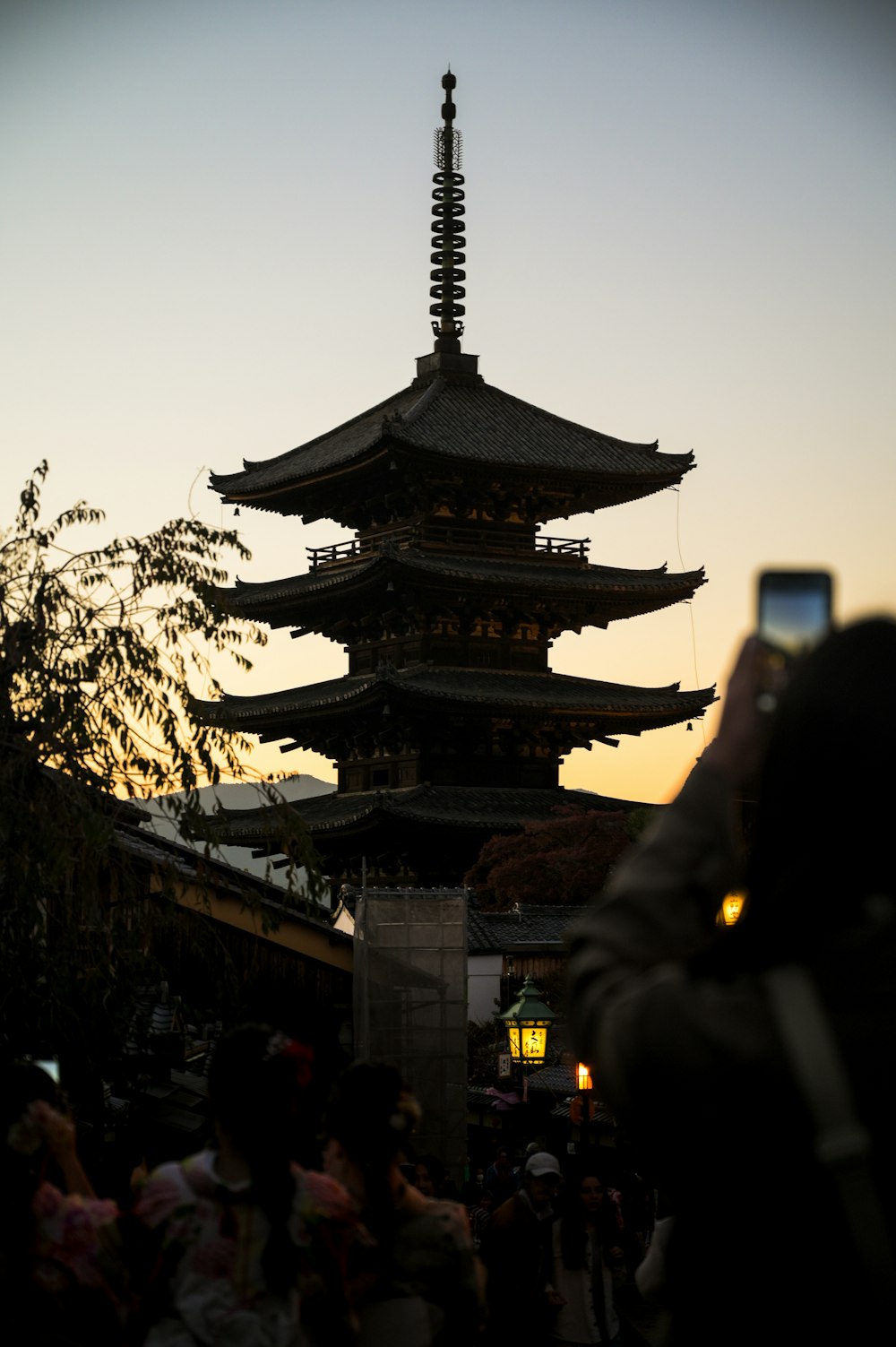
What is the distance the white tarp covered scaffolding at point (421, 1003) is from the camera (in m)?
17.4

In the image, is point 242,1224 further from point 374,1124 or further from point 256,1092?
point 374,1124

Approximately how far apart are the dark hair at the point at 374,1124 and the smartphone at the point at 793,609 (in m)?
2.97

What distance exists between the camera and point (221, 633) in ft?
36.6

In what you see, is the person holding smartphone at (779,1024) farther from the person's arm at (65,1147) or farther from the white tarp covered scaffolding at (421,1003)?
the white tarp covered scaffolding at (421,1003)

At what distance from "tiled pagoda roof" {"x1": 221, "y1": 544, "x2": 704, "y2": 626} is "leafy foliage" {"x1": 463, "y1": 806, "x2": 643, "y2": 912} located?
4.79 metres

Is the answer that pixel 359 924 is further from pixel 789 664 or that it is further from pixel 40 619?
pixel 789 664

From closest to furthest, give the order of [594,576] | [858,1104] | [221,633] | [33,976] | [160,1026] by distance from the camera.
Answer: [858,1104]
[33,976]
[221,633]
[160,1026]
[594,576]

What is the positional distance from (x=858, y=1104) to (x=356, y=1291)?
2.98 metres

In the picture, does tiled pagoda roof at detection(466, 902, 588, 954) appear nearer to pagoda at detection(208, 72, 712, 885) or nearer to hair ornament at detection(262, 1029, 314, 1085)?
pagoda at detection(208, 72, 712, 885)

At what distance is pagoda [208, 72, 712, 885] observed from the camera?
110 feet

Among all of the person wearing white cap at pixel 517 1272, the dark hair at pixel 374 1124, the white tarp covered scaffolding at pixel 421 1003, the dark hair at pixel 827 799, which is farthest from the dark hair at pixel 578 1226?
the white tarp covered scaffolding at pixel 421 1003

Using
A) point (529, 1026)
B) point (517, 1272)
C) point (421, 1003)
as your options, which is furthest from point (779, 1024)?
point (529, 1026)

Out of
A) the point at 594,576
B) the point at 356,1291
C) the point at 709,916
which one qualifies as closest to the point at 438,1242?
the point at 356,1291

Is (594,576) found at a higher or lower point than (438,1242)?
higher
